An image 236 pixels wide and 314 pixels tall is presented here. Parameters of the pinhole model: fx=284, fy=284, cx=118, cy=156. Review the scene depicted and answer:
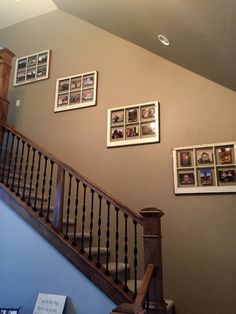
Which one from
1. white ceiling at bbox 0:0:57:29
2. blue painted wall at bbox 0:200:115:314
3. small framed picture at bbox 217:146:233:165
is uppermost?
white ceiling at bbox 0:0:57:29

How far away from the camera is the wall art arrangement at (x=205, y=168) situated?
3.19m

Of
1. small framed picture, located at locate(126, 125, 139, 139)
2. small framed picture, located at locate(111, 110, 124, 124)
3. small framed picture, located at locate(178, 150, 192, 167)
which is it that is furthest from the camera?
small framed picture, located at locate(111, 110, 124, 124)

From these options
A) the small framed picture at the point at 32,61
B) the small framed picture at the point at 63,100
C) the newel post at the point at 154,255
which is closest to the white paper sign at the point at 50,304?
the newel post at the point at 154,255

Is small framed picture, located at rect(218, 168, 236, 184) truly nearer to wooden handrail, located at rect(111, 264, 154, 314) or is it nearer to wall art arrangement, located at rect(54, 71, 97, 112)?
wooden handrail, located at rect(111, 264, 154, 314)

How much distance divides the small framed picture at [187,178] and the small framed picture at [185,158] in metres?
0.10

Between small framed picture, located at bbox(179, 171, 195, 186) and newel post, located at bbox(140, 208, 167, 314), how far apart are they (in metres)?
1.05

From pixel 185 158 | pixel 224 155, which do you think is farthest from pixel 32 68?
pixel 224 155

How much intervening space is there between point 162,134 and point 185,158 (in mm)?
451

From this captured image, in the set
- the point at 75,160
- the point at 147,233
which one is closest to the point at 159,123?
the point at 75,160

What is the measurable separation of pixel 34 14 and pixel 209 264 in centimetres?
508

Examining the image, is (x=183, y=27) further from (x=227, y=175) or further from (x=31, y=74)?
(x=31, y=74)

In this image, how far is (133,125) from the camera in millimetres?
3887

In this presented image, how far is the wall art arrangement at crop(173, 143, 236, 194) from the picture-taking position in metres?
3.19

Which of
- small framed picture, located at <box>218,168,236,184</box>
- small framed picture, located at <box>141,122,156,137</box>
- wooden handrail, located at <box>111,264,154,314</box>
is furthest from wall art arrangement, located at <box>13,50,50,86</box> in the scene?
wooden handrail, located at <box>111,264,154,314</box>
